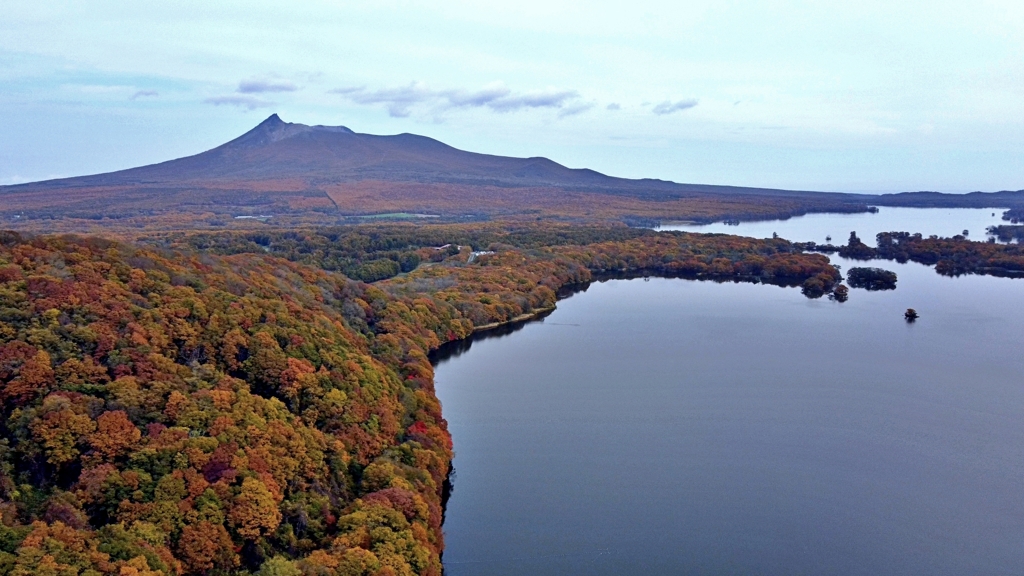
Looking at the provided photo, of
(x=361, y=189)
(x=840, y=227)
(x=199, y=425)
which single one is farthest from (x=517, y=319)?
(x=361, y=189)

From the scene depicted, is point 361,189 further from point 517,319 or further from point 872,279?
point 517,319

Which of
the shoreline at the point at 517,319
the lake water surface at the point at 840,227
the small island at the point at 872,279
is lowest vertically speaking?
the shoreline at the point at 517,319

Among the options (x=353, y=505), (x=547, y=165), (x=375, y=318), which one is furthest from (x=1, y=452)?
(x=547, y=165)

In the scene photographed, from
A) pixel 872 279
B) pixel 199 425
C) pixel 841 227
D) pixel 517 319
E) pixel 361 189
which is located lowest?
pixel 517 319

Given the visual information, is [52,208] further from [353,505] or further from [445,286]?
[353,505]

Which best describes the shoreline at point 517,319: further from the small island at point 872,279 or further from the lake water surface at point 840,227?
the lake water surface at point 840,227

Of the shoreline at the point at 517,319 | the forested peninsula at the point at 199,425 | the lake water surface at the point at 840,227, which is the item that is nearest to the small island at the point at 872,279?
the shoreline at the point at 517,319
